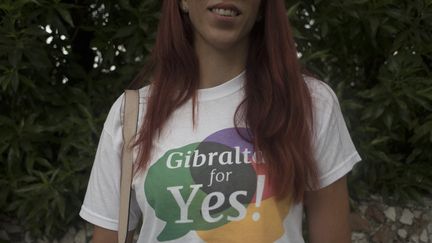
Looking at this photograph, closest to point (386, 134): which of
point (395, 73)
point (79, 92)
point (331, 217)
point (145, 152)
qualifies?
point (395, 73)

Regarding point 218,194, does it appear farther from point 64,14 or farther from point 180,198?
point 64,14

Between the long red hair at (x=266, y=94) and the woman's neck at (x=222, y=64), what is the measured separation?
20mm

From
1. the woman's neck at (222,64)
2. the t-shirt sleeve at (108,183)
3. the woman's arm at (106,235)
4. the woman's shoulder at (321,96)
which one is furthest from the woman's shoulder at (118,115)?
the woman's shoulder at (321,96)

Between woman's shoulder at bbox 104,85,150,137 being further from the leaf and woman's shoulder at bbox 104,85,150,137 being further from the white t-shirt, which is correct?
the leaf

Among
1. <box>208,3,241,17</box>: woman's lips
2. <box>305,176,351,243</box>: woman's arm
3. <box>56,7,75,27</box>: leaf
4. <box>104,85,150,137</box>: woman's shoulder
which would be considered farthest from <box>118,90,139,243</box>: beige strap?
<box>56,7,75,27</box>: leaf

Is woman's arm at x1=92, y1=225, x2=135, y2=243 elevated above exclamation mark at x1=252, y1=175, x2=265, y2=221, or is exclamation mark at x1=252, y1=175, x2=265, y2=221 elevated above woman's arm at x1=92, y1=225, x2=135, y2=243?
exclamation mark at x1=252, y1=175, x2=265, y2=221

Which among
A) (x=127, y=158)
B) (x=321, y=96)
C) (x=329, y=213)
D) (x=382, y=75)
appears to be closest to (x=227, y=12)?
(x=321, y=96)

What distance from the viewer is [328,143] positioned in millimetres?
1679

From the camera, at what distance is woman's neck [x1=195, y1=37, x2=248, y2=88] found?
1.76 meters

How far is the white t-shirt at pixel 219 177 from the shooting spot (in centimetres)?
163

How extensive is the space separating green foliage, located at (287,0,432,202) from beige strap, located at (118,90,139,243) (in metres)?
1.28

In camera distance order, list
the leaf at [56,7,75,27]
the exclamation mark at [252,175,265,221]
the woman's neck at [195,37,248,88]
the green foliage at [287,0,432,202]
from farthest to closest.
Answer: the green foliage at [287,0,432,202], the leaf at [56,7,75,27], the woman's neck at [195,37,248,88], the exclamation mark at [252,175,265,221]

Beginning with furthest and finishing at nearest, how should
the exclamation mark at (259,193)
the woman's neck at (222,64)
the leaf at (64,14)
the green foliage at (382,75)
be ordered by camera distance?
the green foliage at (382,75), the leaf at (64,14), the woman's neck at (222,64), the exclamation mark at (259,193)

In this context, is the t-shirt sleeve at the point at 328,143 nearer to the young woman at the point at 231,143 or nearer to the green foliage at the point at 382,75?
the young woman at the point at 231,143
